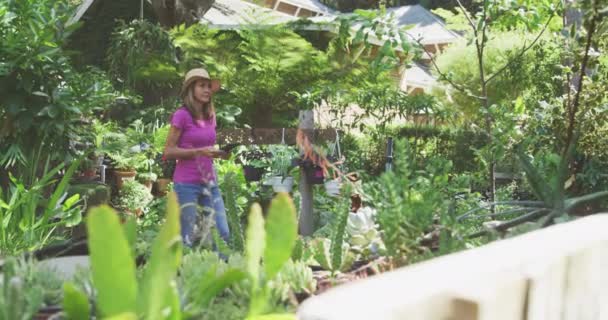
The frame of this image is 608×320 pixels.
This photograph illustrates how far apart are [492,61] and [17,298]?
71.5ft

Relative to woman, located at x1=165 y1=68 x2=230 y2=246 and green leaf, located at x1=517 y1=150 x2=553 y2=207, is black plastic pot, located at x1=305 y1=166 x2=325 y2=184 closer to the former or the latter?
woman, located at x1=165 y1=68 x2=230 y2=246

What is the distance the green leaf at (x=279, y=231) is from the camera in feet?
3.81

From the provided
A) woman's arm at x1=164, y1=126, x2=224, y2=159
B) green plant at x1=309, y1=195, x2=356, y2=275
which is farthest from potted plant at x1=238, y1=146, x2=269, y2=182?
green plant at x1=309, y1=195, x2=356, y2=275

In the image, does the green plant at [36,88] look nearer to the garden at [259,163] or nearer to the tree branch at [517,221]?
the garden at [259,163]

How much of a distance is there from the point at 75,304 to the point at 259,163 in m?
8.78

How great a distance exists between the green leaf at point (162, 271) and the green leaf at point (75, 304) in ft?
0.27

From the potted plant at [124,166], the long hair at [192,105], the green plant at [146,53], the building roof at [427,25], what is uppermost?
the building roof at [427,25]

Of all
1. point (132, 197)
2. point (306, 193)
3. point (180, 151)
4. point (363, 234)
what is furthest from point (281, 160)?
point (363, 234)

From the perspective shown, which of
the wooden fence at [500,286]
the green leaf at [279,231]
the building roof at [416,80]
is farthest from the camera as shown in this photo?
the building roof at [416,80]

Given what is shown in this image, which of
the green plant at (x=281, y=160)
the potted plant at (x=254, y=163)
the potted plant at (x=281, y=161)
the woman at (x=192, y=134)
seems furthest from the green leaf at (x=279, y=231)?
the green plant at (x=281, y=160)

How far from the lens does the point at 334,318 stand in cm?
78

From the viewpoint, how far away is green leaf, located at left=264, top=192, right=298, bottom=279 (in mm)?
1160

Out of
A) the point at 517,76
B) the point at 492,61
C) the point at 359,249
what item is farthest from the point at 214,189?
the point at 492,61

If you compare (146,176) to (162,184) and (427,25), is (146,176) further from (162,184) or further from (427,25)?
(427,25)
